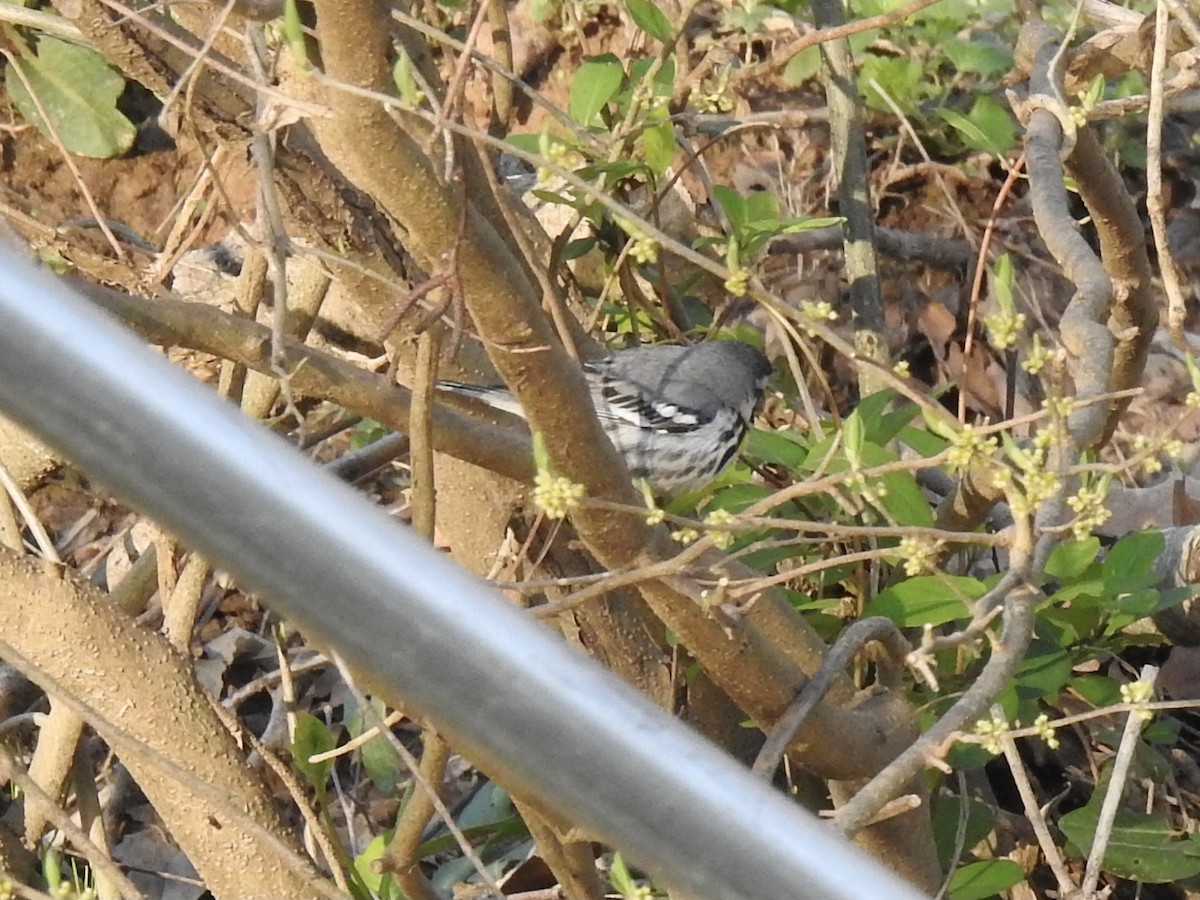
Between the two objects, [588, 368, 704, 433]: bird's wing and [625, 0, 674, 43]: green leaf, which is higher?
[625, 0, 674, 43]: green leaf

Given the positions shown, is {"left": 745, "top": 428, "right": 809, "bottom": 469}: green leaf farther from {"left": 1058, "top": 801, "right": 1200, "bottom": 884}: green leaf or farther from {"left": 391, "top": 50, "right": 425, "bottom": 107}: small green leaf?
{"left": 391, "top": 50, "right": 425, "bottom": 107}: small green leaf

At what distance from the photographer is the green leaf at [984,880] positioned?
7.96 ft

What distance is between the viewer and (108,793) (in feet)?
11.6

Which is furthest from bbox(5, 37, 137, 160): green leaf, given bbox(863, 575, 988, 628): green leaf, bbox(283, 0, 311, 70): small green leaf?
bbox(863, 575, 988, 628): green leaf

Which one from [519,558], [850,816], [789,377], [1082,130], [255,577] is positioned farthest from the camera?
[789,377]

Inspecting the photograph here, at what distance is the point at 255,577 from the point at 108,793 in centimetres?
307

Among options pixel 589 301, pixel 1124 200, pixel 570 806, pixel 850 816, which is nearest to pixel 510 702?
pixel 570 806

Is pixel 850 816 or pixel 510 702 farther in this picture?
pixel 850 816

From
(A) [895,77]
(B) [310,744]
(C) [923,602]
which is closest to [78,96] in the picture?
(A) [895,77]

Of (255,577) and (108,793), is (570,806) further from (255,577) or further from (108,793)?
(108,793)

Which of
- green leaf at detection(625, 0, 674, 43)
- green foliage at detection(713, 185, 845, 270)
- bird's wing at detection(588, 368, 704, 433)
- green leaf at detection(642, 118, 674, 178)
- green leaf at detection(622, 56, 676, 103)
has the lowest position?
bird's wing at detection(588, 368, 704, 433)

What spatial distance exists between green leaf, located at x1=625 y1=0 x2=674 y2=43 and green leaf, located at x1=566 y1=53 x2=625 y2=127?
106 millimetres

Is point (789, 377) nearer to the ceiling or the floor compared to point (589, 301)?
nearer to the floor

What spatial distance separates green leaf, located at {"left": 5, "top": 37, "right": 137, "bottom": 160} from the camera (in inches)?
175
